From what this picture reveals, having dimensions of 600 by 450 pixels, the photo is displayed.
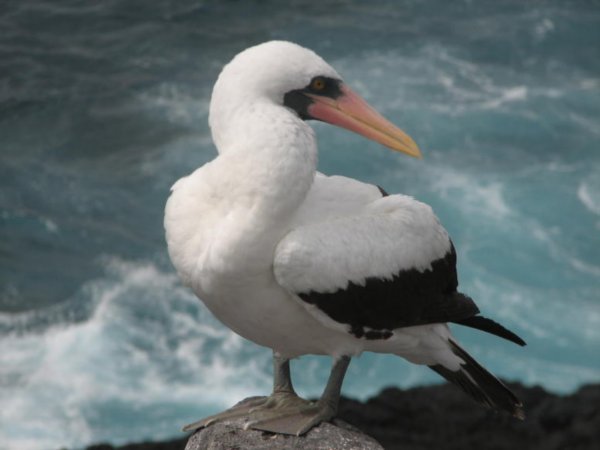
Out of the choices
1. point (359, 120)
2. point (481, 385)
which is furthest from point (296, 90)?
point (481, 385)

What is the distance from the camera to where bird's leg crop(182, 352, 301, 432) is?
8.16 m

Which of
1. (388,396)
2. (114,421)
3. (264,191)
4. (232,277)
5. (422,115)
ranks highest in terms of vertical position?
(264,191)

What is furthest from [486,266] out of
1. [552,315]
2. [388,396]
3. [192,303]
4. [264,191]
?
[264,191]

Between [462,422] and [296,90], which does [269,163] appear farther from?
[462,422]

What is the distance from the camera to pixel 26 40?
30.8 m

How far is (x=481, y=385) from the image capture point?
856 cm

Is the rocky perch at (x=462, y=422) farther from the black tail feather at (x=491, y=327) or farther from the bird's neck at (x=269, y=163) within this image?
the bird's neck at (x=269, y=163)

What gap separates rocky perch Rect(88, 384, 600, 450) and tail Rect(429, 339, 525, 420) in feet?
17.9

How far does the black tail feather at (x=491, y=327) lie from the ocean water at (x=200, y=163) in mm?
13108

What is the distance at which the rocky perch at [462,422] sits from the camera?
1453 centimetres

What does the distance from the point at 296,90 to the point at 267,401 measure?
7.22 ft

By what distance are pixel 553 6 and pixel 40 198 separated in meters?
17.1

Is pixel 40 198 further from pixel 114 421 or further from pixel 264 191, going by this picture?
pixel 264 191

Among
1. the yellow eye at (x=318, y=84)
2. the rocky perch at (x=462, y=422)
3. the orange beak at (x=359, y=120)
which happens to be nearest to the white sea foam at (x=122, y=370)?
the rocky perch at (x=462, y=422)
